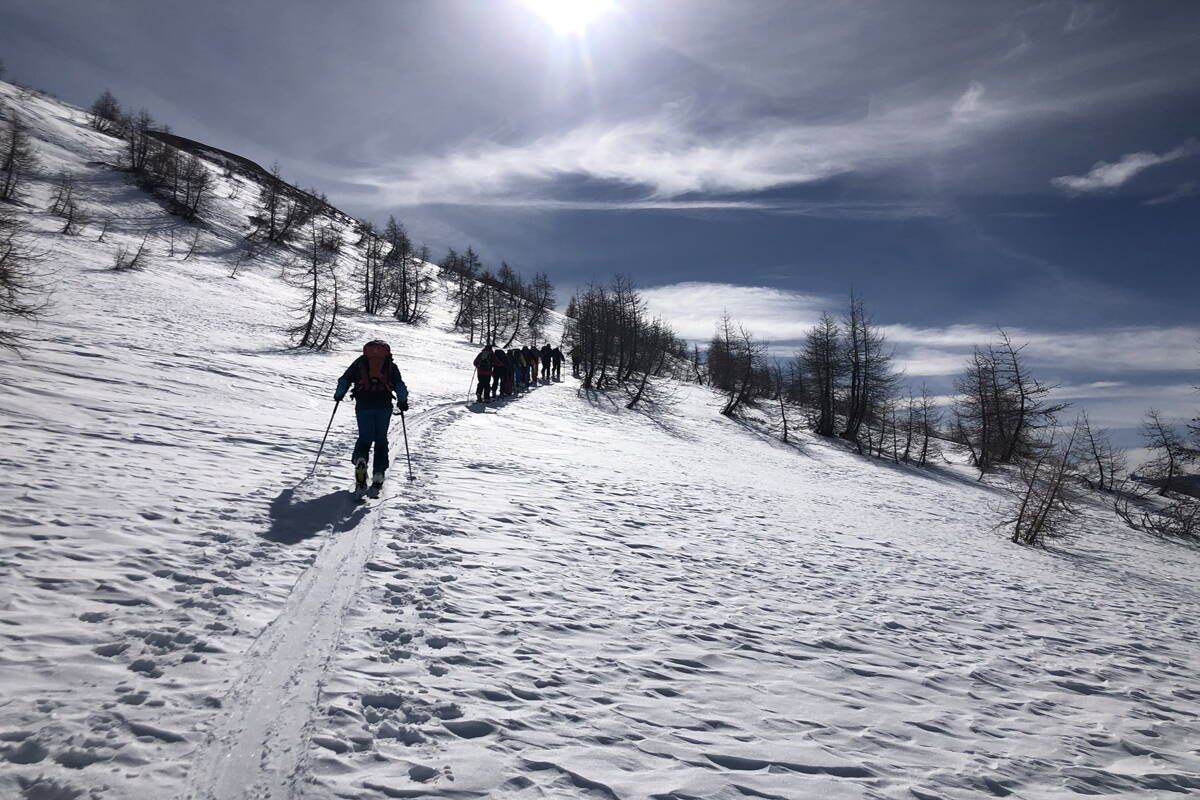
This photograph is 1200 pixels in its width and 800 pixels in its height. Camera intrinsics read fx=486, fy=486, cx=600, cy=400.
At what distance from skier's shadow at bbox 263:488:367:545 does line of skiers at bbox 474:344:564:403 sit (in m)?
13.2

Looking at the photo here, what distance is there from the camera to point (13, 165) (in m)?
43.8

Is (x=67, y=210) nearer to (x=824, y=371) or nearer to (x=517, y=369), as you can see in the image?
(x=517, y=369)

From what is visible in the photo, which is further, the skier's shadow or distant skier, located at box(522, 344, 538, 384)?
distant skier, located at box(522, 344, 538, 384)

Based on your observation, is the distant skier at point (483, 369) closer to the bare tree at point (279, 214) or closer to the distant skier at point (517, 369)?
the distant skier at point (517, 369)

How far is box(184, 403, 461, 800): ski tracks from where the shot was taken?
257 cm

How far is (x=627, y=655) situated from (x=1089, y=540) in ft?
78.8

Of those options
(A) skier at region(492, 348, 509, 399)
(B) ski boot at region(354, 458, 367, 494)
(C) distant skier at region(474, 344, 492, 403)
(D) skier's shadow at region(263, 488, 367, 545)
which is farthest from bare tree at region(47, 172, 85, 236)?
(D) skier's shadow at region(263, 488, 367, 545)

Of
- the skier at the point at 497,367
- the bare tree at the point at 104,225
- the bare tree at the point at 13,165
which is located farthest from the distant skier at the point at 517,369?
the bare tree at the point at 13,165

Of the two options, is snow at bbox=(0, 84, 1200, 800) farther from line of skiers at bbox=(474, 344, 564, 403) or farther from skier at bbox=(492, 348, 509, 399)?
skier at bbox=(492, 348, 509, 399)

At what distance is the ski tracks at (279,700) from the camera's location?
2574mm

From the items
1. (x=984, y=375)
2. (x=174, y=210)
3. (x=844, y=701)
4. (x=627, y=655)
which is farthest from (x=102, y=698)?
(x=174, y=210)

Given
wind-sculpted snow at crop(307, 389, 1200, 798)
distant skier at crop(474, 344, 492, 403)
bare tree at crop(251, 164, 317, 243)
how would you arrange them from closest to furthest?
wind-sculpted snow at crop(307, 389, 1200, 798)
distant skier at crop(474, 344, 492, 403)
bare tree at crop(251, 164, 317, 243)

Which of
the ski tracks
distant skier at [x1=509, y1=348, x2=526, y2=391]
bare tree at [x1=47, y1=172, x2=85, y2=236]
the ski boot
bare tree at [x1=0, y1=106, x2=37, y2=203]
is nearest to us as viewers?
the ski tracks

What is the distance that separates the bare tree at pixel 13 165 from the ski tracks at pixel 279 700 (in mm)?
58318
